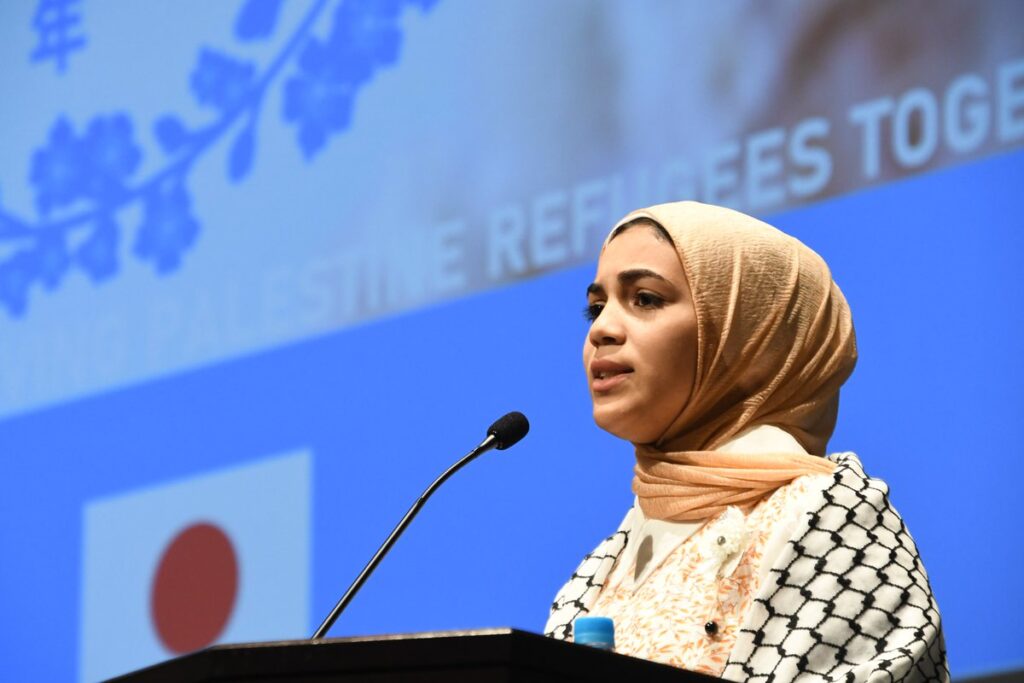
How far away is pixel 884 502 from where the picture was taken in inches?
78.0

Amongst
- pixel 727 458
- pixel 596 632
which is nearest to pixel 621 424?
pixel 727 458

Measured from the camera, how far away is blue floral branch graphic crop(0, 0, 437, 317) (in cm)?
384

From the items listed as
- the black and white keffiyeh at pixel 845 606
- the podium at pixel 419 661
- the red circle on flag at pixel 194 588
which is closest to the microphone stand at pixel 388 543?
the black and white keffiyeh at pixel 845 606

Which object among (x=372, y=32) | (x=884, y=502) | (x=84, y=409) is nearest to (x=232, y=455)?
(x=84, y=409)

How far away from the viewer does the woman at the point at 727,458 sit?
1.90 metres

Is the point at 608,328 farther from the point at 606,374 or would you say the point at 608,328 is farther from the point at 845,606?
the point at 845,606

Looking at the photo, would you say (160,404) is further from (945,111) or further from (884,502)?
(884,502)

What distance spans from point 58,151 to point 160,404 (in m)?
0.86

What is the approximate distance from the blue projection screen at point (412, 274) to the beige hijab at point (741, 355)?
0.50 m

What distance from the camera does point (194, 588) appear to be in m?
3.73

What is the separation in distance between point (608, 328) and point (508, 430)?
0.20m

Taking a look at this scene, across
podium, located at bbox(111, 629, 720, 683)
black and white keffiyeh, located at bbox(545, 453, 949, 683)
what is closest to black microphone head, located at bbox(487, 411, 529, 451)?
black and white keffiyeh, located at bbox(545, 453, 949, 683)

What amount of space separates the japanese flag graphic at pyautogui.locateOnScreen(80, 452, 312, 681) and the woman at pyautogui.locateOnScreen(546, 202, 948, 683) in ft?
4.69

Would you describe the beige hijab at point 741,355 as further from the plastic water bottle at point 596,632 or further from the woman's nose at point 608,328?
the plastic water bottle at point 596,632
